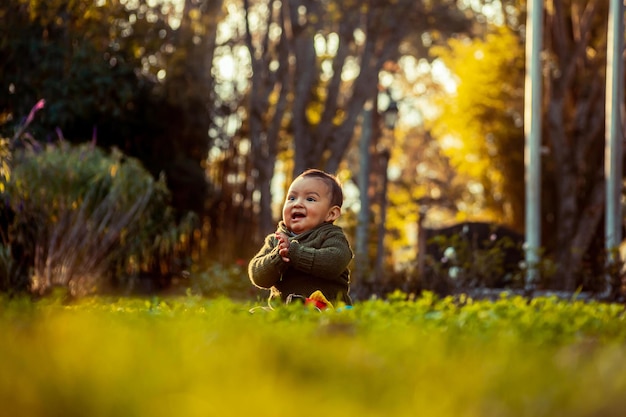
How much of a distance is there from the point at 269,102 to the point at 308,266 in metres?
16.9

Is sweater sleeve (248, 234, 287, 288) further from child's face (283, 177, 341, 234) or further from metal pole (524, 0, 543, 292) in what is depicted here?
metal pole (524, 0, 543, 292)

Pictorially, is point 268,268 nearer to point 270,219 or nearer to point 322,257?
point 322,257

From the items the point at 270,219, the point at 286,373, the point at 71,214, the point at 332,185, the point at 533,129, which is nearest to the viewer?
the point at 286,373

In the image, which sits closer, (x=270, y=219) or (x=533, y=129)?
(x=533, y=129)

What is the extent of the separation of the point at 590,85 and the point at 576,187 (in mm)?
2713

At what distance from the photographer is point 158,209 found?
53.1 feet

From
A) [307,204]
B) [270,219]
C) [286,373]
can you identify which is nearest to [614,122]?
[270,219]

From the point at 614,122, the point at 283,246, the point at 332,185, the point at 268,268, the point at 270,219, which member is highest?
the point at 614,122

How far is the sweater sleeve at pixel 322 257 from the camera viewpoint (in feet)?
21.7

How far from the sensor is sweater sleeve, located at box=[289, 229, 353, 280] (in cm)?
661

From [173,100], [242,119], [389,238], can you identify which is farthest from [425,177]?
[173,100]

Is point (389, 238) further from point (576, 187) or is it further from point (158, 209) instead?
point (158, 209)

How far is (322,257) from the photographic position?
663 cm

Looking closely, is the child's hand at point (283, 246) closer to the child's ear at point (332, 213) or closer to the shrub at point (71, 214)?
the child's ear at point (332, 213)
